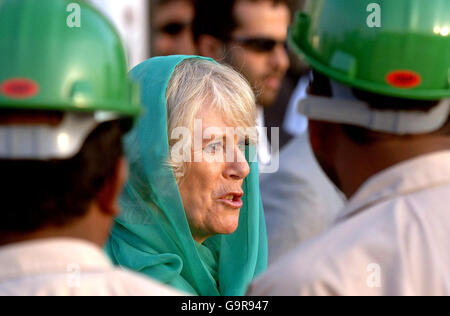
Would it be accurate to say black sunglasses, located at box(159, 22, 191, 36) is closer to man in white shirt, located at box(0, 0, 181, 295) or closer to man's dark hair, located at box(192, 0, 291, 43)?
man's dark hair, located at box(192, 0, 291, 43)

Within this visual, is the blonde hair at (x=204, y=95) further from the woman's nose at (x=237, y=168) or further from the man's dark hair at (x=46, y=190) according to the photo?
the man's dark hair at (x=46, y=190)

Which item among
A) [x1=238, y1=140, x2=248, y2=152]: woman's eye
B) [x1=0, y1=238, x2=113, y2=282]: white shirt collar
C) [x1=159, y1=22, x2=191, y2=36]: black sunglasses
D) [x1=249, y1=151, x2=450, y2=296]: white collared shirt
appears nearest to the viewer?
[x1=0, y1=238, x2=113, y2=282]: white shirt collar

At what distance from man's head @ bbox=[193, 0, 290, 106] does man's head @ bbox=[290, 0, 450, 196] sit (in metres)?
3.66

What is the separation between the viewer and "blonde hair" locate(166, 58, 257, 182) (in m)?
3.34

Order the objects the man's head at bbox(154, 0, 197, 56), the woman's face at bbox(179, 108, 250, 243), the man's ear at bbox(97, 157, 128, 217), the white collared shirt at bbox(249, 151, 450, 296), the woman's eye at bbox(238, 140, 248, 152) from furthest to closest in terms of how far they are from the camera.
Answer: the man's head at bbox(154, 0, 197, 56)
the woman's eye at bbox(238, 140, 248, 152)
the woman's face at bbox(179, 108, 250, 243)
the white collared shirt at bbox(249, 151, 450, 296)
the man's ear at bbox(97, 157, 128, 217)

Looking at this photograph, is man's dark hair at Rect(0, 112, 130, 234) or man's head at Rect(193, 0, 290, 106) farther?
man's head at Rect(193, 0, 290, 106)

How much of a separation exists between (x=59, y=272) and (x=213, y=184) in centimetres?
168

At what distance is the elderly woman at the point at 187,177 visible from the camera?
3.28 meters

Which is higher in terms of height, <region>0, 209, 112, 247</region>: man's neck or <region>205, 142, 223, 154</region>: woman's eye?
<region>0, 209, 112, 247</region>: man's neck

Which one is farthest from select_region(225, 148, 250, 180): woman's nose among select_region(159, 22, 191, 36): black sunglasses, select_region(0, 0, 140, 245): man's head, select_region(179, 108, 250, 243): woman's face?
select_region(159, 22, 191, 36): black sunglasses

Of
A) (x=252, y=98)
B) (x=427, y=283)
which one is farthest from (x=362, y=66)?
(x=252, y=98)

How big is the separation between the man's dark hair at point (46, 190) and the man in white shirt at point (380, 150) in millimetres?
627

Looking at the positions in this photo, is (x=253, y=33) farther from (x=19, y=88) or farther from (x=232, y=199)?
(x=19, y=88)
